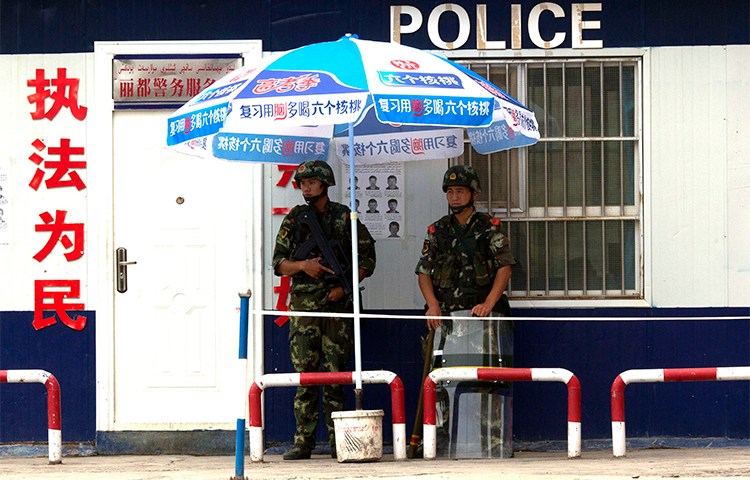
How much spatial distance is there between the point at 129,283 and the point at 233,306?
78 centimetres

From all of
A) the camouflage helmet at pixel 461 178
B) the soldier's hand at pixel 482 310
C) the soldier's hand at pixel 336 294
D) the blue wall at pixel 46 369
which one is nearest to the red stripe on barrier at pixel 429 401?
the soldier's hand at pixel 482 310

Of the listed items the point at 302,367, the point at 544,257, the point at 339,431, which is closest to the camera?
the point at 339,431

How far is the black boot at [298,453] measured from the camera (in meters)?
9.31

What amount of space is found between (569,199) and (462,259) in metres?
1.10

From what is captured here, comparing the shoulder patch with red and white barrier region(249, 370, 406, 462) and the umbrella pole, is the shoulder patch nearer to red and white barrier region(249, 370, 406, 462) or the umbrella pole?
the umbrella pole

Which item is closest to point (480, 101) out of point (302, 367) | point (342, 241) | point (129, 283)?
point (342, 241)

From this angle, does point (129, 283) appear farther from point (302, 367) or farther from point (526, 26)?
point (526, 26)

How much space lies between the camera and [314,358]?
9352 millimetres

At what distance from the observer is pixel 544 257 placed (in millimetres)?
9891

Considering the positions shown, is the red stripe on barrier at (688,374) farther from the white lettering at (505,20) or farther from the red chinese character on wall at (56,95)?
the red chinese character on wall at (56,95)

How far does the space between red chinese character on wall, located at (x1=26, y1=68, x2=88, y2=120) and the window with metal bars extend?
2.88m

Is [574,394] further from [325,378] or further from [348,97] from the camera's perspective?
[348,97]

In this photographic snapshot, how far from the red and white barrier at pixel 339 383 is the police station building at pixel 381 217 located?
108cm

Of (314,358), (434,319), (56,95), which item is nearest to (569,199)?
(434,319)
